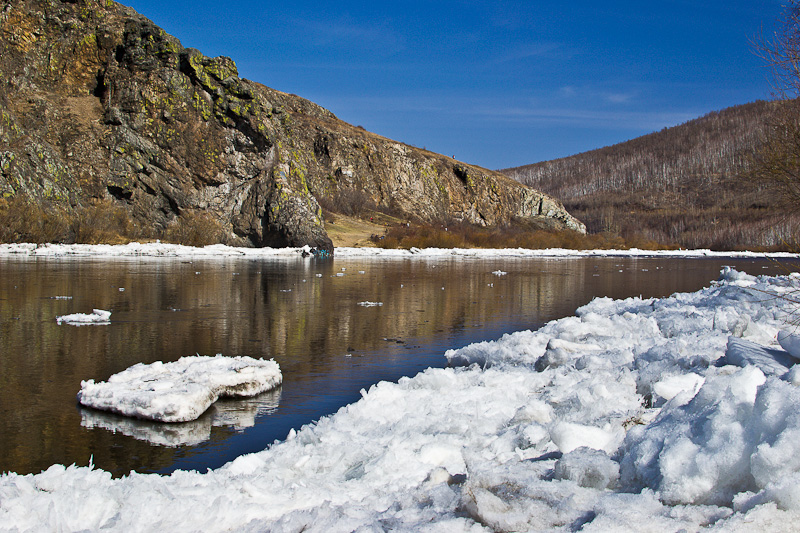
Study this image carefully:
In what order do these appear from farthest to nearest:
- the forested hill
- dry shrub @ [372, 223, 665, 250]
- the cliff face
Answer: the forested hill → dry shrub @ [372, 223, 665, 250] → the cliff face

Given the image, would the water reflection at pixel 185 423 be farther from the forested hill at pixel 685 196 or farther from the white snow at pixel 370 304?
the forested hill at pixel 685 196

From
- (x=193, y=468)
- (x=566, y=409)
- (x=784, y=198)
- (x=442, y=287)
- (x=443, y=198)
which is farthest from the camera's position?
(x=443, y=198)

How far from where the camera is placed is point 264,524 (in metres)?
3.12

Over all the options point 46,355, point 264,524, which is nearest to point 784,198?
point 264,524

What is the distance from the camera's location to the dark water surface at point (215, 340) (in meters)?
4.79

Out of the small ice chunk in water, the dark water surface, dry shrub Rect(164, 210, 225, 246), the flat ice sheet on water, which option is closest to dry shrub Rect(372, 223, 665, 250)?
dry shrub Rect(164, 210, 225, 246)

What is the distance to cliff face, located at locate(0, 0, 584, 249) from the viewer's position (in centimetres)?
4100

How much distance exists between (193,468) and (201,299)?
9839mm

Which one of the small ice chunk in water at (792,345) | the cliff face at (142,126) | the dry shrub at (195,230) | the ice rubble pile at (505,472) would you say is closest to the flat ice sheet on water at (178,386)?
the ice rubble pile at (505,472)

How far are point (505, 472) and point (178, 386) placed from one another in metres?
3.64

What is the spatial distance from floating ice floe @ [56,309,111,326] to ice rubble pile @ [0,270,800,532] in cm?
644

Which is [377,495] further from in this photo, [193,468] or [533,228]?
[533,228]

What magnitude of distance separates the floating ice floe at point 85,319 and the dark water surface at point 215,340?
0.19 metres

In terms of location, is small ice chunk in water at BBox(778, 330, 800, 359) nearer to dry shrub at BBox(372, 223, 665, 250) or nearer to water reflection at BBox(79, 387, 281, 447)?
water reflection at BBox(79, 387, 281, 447)
